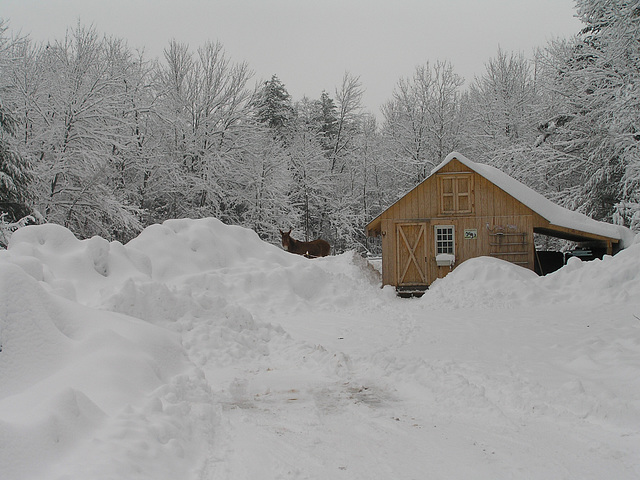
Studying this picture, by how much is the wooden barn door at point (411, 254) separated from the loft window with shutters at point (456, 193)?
3.61 ft

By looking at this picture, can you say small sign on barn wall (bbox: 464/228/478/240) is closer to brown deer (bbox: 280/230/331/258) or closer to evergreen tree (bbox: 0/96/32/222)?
brown deer (bbox: 280/230/331/258)

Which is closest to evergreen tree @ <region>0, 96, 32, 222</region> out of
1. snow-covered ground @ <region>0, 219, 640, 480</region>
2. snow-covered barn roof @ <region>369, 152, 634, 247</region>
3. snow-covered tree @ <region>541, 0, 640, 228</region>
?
snow-covered ground @ <region>0, 219, 640, 480</region>

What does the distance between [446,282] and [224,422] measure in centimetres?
A: 1229

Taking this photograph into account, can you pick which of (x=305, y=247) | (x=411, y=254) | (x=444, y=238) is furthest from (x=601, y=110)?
(x=305, y=247)

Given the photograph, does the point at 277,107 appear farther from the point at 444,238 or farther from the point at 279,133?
the point at 444,238

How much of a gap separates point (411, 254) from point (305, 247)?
25.6 ft

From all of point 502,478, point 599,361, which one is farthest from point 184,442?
point 599,361

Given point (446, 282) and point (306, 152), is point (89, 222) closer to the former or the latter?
point (446, 282)

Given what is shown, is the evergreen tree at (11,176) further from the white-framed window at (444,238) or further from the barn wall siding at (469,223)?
the white-framed window at (444,238)

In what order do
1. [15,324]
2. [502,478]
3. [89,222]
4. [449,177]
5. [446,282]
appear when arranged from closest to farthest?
[502,478]
[15,324]
[446,282]
[449,177]
[89,222]

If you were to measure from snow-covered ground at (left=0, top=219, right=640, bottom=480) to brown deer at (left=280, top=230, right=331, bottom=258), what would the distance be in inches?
521

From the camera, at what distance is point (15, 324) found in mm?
4520

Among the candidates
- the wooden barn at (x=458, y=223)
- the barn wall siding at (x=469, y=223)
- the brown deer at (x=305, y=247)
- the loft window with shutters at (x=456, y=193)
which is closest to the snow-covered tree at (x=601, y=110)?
the wooden barn at (x=458, y=223)

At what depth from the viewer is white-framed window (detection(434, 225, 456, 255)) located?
1820 centimetres
